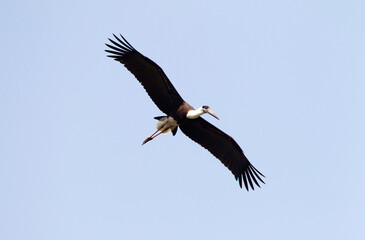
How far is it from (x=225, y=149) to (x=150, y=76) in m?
3.35

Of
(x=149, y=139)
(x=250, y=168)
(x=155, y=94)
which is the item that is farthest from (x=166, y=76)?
(x=250, y=168)

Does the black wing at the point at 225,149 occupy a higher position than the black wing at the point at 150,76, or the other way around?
the black wing at the point at 150,76

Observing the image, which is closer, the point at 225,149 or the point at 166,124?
the point at 166,124

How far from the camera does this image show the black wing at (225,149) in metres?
21.3

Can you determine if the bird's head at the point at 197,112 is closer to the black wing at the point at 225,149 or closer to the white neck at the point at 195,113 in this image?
the white neck at the point at 195,113

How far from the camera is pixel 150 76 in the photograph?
20.2 metres

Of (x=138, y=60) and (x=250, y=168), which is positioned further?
(x=250, y=168)

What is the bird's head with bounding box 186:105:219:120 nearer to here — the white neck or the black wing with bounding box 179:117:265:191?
the white neck

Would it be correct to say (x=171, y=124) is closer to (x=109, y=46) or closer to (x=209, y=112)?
(x=209, y=112)

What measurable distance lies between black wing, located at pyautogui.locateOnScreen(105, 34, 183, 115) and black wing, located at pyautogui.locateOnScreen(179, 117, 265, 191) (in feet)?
3.58

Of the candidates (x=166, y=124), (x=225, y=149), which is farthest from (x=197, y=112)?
(x=225, y=149)

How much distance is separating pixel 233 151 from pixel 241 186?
1070mm

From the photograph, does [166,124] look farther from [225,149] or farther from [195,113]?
[225,149]

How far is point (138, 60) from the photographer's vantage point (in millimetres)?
20078
